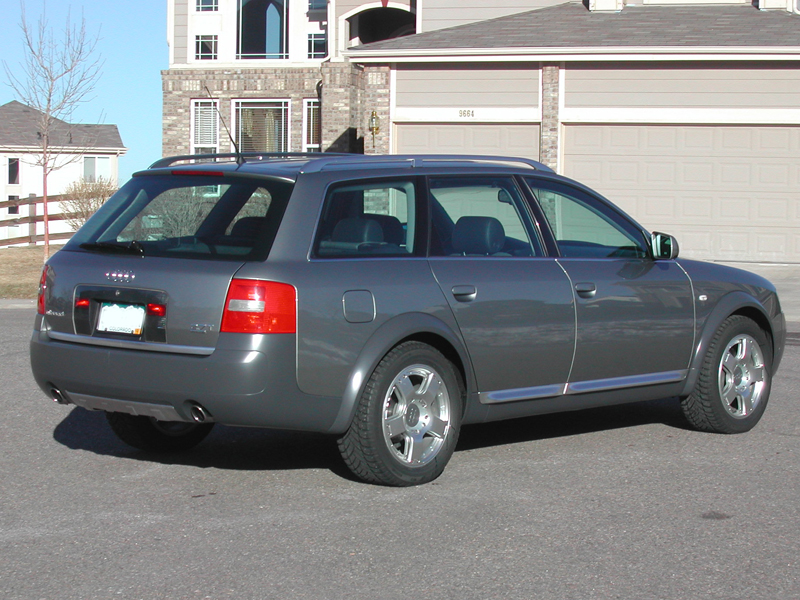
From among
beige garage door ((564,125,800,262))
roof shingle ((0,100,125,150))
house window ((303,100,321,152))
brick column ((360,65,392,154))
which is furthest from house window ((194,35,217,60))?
roof shingle ((0,100,125,150))

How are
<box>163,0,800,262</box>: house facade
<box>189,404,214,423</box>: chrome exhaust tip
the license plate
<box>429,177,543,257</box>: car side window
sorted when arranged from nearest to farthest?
1. <box>189,404,214,423</box>: chrome exhaust tip
2. the license plate
3. <box>429,177,543,257</box>: car side window
4. <box>163,0,800,262</box>: house facade

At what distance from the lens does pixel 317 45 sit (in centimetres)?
3058

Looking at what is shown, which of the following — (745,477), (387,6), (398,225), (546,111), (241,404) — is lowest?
(745,477)

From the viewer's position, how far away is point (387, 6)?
2861 cm

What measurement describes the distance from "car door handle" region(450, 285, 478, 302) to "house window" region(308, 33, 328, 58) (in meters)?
25.4

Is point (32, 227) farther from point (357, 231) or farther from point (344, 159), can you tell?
point (357, 231)

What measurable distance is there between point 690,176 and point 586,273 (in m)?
15.6

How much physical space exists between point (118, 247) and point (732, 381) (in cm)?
398

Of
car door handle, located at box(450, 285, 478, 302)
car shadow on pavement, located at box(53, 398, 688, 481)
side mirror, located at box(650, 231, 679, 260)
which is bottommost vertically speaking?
car shadow on pavement, located at box(53, 398, 688, 481)

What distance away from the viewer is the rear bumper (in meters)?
5.26

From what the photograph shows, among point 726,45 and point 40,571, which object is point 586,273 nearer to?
point 40,571

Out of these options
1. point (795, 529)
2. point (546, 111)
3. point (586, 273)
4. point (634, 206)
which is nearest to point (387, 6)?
point (546, 111)

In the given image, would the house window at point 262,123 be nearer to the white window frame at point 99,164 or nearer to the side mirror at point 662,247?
the white window frame at point 99,164

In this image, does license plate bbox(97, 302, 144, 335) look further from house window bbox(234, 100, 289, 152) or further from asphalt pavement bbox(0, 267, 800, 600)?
house window bbox(234, 100, 289, 152)
